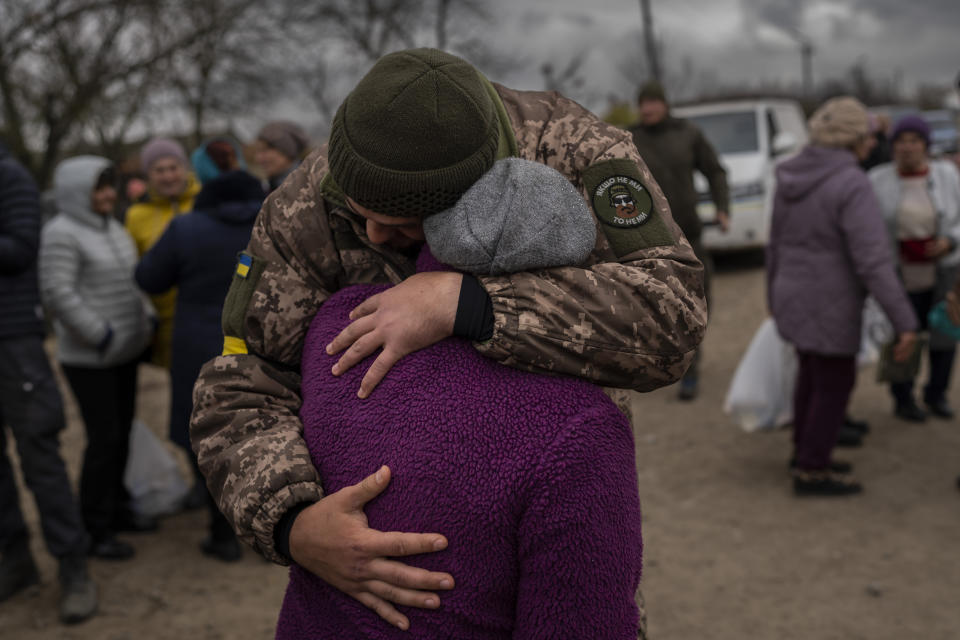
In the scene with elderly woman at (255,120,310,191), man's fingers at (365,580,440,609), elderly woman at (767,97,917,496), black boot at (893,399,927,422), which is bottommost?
black boot at (893,399,927,422)

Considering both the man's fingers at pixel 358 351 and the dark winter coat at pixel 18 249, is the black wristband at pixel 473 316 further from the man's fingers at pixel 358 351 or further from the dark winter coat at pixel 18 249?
the dark winter coat at pixel 18 249

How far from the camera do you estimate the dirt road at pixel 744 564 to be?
3.67m

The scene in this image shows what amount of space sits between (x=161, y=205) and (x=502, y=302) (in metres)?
3.98

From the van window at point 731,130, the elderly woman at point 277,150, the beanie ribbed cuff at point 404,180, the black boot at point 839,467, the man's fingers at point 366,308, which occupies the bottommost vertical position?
the black boot at point 839,467

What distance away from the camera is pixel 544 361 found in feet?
4.17

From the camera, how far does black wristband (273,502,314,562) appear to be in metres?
1.38

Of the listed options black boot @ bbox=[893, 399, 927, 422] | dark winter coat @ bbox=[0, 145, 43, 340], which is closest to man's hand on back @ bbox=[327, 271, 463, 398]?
dark winter coat @ bbox=[0, 145, 43, 340]

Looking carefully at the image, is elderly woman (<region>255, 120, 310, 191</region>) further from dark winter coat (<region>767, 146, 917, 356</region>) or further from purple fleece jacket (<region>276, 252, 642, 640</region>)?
purple fleece jacket (<region>276, 252, 642, 640</region>)

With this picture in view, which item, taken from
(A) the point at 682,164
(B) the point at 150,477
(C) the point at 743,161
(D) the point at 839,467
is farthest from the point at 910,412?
(C) the point at 743,161

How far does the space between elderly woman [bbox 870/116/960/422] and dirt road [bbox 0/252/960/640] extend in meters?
0.99

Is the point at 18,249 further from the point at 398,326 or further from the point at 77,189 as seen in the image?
the point at 398,326

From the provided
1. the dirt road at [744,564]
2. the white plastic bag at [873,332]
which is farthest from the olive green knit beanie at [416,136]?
the white plastic bag at [873,332]

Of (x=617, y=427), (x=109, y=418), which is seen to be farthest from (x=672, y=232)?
(x=109, y=418)

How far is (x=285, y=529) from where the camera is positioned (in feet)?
4.57
